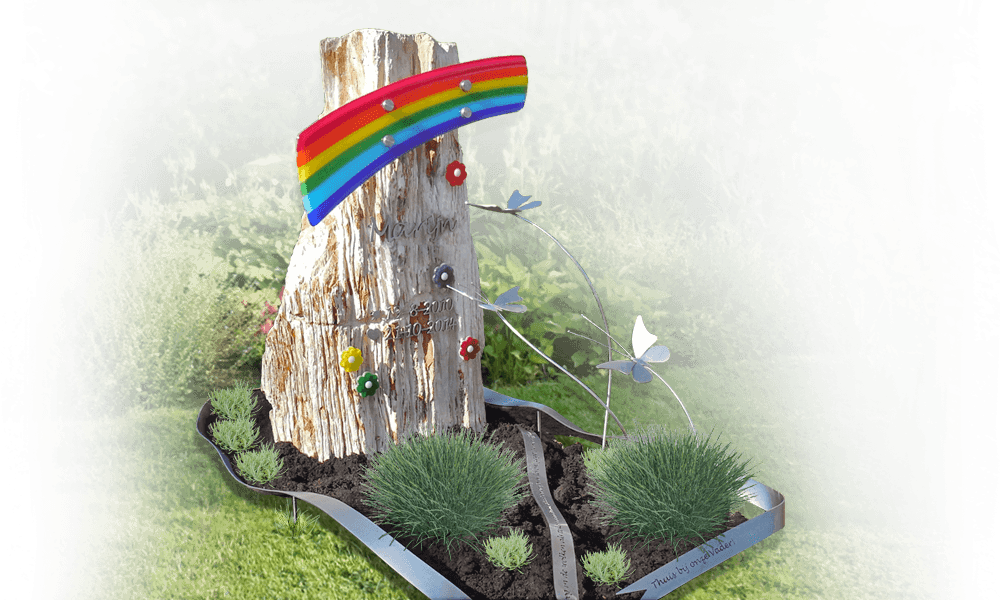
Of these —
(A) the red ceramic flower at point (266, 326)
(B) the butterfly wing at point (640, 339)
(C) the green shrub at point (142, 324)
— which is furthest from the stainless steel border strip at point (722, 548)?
(C) the green shrub at point (142, 324)

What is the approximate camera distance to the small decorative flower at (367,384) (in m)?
3.51

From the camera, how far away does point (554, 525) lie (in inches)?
119

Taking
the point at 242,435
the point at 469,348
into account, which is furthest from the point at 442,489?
the point at 242,435

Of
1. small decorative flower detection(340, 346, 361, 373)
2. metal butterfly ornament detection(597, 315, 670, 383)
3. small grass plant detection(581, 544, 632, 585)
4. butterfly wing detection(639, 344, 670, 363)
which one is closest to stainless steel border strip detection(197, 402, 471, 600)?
small grass plant detection(581, 544, 632, 585)

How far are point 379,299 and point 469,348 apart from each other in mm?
575

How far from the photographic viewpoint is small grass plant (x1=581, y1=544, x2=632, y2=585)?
9.11ft

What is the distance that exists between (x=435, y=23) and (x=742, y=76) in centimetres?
272

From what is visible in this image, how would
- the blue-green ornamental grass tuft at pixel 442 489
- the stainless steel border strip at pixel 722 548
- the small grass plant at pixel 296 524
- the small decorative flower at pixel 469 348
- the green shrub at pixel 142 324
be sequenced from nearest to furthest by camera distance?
the stainless steel border strip at pixel 722 548 → the blue-green ornamental grass tuft at pixel 442 489 → the small grass plant at pixel 296 524 → the small decorative flower at pixel 469 348 → the green shrub at pixel 142 324

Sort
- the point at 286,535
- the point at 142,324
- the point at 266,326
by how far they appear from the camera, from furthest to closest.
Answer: the point at 266,326 < the point at 142,324 < the point at 286,535

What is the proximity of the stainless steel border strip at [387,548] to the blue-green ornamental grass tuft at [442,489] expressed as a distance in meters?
0.09

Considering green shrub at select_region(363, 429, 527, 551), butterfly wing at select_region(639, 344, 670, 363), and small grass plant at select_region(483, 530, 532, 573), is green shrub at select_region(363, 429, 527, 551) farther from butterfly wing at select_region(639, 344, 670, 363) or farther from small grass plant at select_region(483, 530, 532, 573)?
butterfly wing at select_region(639, 344, 670, 363)

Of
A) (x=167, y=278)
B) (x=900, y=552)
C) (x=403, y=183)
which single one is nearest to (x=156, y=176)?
(x=167, y=278)

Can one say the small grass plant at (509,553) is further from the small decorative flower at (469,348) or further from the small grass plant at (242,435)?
the small grass plant at (242,435)

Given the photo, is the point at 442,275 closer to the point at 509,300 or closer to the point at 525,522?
the point at 509,300
